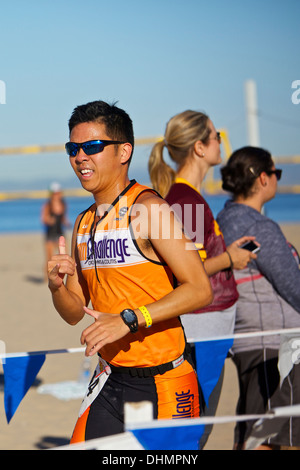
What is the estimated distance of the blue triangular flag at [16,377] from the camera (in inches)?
120

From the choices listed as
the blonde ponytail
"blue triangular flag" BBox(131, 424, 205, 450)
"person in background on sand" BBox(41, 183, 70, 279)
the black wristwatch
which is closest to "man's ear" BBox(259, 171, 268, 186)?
the blonde ponytail

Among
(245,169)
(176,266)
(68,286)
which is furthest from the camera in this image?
(245,169)

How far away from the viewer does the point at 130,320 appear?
7.09 feet

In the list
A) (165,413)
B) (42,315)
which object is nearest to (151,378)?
(165,413)

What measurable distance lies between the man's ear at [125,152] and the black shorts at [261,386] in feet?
4.51

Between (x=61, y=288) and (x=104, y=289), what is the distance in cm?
19

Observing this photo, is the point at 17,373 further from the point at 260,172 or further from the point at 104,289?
the point at 260,172

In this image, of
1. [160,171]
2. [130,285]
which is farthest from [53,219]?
[130,285]

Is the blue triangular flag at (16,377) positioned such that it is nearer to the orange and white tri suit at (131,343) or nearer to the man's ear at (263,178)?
the orange and white tri suit at (131,343)

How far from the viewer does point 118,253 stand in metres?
2.33

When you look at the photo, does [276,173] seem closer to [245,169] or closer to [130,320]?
[245,169]

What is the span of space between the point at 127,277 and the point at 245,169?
1.49 metres

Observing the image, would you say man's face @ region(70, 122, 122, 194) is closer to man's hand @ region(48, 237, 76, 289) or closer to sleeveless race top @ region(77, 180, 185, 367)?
sleeveless race top @ region(77, 180, 185, 367)
